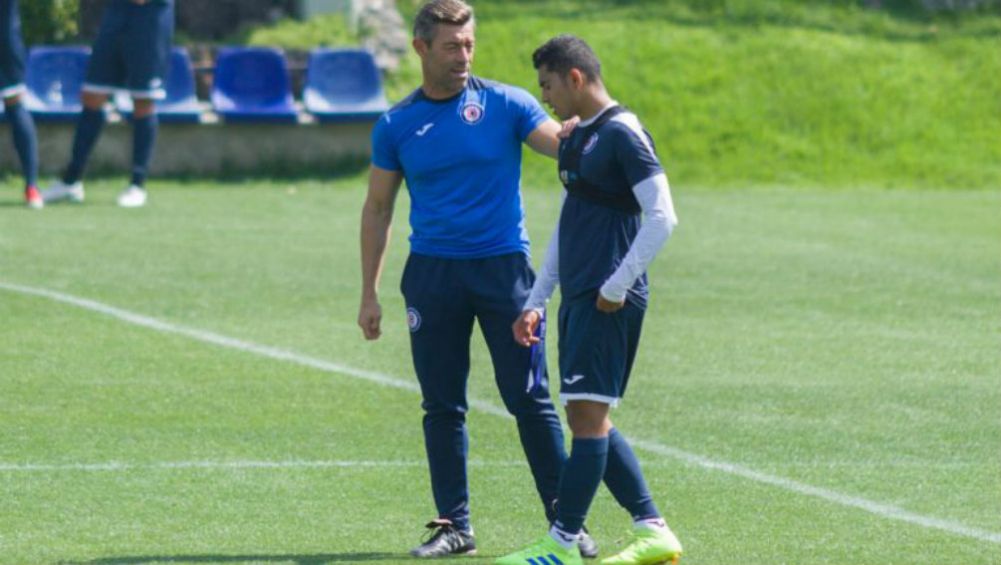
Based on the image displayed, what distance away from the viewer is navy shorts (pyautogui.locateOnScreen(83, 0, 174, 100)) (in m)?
16.0

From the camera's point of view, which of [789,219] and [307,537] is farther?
[789,219]

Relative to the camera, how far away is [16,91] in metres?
15.9

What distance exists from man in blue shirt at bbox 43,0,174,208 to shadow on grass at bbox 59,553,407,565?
994 cm

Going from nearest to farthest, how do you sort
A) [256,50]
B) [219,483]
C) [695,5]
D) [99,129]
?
[219,483] < [99,129] < [256,50] < [695,5]

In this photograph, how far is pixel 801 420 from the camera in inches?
363

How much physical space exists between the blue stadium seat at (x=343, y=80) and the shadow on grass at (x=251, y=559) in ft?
42.7

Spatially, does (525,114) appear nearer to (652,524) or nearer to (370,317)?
(370,317)

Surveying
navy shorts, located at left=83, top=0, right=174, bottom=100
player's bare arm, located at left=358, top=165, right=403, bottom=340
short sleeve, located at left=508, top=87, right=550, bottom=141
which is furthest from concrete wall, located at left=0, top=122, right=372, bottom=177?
short sleeve, located at left=508, top=87, right=550, bottom=141

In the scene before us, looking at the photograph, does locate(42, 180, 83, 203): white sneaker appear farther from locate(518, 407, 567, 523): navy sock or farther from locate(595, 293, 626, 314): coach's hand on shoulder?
locate(595, 293, 626, 314): coach's hand on shoulder

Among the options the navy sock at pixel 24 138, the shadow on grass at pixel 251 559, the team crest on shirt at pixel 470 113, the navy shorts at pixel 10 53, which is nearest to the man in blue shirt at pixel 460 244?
the team crest on shirt at pixel 470 113

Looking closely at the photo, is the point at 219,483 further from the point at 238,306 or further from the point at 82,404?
the point at 238,306

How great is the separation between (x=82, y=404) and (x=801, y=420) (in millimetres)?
3386

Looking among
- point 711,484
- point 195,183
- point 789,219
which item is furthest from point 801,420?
point 195,183

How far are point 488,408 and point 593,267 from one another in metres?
3.35
